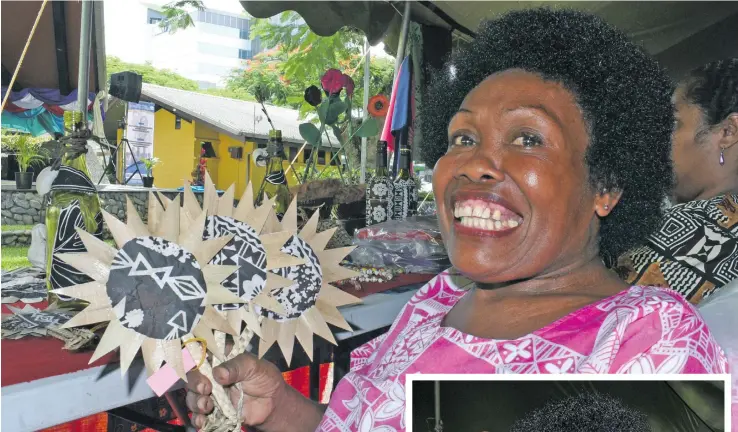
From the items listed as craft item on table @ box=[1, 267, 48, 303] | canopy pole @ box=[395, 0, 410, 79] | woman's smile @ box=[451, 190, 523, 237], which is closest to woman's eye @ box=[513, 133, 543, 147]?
woman's smile @ box=[451, 190, 523, 237]

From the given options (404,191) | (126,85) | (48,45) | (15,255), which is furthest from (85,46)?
(15,255)

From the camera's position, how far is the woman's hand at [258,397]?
0.90m

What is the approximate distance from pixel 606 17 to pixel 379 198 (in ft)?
7.22

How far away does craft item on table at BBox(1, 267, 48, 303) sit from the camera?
→ 1.52 m

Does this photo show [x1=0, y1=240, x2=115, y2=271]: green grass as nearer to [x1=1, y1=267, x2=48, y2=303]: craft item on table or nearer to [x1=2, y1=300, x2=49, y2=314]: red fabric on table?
[x1=1, y1=267, x2=48, y2=303]: craft item on table

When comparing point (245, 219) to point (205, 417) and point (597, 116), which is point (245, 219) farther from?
point (597, 116)

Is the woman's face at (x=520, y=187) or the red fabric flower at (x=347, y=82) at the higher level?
the red fabric flower at (x=347, y=82)

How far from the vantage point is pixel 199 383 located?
2.88ft

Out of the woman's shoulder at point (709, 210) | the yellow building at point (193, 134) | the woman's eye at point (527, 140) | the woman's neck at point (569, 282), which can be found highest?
the woman's eye at point (527, 140)

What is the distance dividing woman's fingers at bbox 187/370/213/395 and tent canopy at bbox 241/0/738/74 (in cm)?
278

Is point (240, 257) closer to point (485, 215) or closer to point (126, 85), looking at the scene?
point (485, 215)

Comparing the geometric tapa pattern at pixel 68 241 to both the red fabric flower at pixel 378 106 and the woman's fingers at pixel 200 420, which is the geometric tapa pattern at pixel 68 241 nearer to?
the woman's fingers at pixel 200 420

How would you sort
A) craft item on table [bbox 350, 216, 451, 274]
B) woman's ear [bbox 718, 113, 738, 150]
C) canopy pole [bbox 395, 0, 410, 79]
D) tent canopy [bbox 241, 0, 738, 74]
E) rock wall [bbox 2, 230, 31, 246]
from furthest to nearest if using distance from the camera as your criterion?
rock wall [bbox 2, 230, 31, 246]
canopy pole [bbox 395, 0, 410, 79]
tent canopy [bbox 241, 0, 738, 74]
craft item on table [bbox 350, 216, 451, 274]
woman's ear [bbox 718, 113, 738, 150]

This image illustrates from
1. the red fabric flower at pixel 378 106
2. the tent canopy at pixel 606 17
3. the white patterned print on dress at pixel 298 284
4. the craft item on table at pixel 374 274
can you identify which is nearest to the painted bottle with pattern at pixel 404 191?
the craft item on table at pixel 374 274
